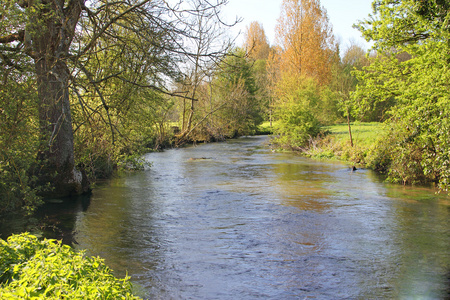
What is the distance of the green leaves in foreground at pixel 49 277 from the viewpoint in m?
3.44

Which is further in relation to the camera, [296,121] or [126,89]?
[296,121]

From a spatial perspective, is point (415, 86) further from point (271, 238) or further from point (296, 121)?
point (296, 121)

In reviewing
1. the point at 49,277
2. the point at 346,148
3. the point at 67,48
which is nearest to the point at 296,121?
the point at 346,148

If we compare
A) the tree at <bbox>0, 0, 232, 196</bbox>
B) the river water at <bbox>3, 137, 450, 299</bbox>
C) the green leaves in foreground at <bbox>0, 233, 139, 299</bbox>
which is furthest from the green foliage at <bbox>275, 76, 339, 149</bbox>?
the green leaves in foreground at <bbox>0, 233, 139, 299</bbox>

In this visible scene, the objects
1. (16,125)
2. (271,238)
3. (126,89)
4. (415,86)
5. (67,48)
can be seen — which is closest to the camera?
(16,125)

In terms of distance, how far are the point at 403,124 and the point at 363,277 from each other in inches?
439

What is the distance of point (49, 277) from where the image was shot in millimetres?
3695

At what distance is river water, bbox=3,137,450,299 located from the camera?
22.9 ft

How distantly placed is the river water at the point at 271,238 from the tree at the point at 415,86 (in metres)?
1.24

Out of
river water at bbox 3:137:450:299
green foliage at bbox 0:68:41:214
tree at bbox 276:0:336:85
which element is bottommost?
river water at bbox 3:137:450:299

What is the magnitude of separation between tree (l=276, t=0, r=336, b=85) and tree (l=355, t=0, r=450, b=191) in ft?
106

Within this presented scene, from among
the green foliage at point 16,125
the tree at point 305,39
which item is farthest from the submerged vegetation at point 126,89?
the tree at point 305,39

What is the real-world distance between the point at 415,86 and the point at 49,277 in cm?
1536

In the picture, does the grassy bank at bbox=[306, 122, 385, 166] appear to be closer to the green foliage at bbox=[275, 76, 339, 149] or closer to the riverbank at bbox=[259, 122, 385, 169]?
the riverbank at bbox=[259, 122, 385, 169]
